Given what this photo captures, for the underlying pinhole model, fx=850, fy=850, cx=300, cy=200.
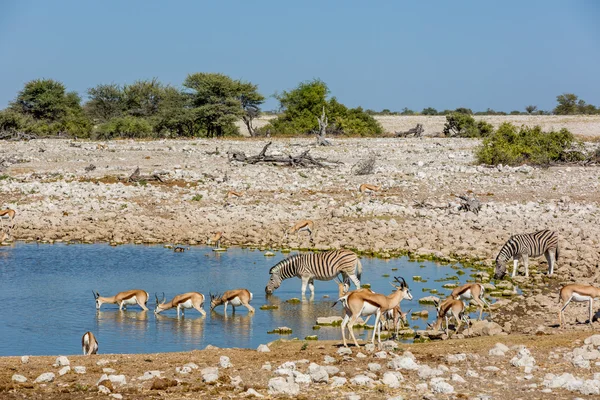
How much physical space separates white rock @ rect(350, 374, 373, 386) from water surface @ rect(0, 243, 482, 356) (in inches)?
143

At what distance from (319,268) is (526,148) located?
757 inches

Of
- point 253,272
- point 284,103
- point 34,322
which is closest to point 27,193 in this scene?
point 253,272

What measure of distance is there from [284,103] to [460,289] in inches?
1826

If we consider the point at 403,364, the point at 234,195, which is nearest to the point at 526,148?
the point at 234,195

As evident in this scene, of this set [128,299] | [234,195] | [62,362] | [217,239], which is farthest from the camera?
[234,195]

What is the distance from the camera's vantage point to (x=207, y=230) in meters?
21.3

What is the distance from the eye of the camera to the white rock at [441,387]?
7.87 metres

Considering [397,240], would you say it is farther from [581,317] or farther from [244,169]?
[244,169]

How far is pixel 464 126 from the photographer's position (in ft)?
159

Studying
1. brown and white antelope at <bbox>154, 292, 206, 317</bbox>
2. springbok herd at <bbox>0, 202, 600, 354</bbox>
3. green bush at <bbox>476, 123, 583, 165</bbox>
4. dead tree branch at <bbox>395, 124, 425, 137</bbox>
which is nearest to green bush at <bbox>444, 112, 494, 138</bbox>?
dead tree branch at <bbox>395, 124, 425, 137</bbox>

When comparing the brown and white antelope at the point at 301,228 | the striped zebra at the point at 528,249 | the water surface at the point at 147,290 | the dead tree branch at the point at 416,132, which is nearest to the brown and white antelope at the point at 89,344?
the water surface at the point at 147,290

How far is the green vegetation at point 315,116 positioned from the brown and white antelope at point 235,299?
120 feet

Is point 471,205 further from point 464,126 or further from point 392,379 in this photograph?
point 464,126

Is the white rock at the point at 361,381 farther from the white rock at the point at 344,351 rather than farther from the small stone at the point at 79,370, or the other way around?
the small stone at the point at 79,370
